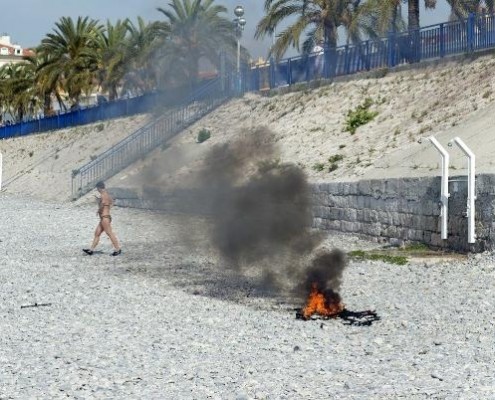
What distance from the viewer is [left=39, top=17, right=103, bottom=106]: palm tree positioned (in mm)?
56406

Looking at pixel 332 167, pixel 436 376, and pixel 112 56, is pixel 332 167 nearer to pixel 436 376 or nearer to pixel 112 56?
pixel 436 376

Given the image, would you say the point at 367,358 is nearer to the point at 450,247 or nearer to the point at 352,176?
the point at 450,247

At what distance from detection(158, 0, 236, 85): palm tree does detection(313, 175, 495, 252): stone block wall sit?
577 centimetres

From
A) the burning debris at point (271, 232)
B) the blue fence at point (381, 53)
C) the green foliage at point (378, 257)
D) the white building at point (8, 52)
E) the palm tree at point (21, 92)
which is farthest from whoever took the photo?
the white building at point (8, 52)

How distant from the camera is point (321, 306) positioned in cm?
1207

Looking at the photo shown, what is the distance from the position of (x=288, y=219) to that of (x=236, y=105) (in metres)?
20.4

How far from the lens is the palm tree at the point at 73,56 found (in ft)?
185

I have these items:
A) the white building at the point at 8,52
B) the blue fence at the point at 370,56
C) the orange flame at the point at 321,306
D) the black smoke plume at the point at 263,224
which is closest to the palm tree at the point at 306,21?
the blue fence at the point at 370,56

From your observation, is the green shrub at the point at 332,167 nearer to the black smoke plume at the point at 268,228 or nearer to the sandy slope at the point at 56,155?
the black smoke plume at the point at 268,228

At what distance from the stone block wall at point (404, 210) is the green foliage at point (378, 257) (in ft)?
2.81

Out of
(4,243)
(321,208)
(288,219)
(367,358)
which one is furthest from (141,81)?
(367,358)

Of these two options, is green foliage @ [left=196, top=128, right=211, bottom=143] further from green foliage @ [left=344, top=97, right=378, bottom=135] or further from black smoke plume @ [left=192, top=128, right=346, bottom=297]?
black smoke plume @ [left=192, top=128, right=346, bottom=297]

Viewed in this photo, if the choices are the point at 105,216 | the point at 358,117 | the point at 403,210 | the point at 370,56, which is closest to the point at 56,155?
the point at 370,56

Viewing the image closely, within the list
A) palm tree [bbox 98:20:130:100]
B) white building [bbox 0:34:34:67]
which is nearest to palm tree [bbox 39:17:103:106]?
palm tree [bbox 98:20:130:100]
